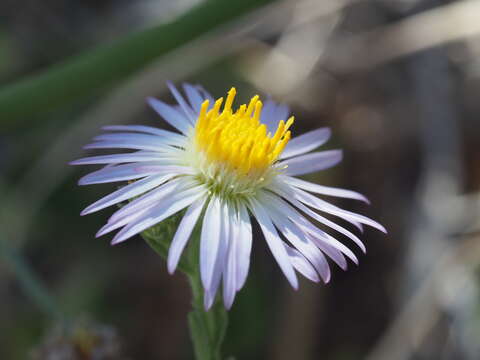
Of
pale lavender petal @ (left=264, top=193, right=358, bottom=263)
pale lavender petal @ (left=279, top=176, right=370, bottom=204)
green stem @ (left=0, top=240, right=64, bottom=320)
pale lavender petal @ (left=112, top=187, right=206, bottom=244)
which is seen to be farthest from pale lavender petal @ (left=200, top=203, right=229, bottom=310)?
green stem @ (left=0, top=240, right=64, bottom=320)

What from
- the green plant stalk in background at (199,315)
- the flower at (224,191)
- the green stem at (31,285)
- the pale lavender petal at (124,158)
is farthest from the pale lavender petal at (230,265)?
the green stem at (31,285)

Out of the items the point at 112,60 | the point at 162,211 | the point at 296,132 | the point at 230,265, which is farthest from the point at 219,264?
the point at 296,132

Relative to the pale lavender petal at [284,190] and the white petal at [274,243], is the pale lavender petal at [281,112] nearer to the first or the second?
the pale lavender petal at [284,190]

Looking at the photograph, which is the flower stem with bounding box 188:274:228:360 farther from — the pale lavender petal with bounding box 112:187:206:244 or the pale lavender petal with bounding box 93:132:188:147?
the pale lavender petal with bounding box 93:132:188:147

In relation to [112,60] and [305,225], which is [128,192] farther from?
[112,60]

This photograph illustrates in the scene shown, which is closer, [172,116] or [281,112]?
[172,116]

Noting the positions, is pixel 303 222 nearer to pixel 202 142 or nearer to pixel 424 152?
pixel 202 142

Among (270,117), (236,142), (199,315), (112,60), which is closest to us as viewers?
(199,315)

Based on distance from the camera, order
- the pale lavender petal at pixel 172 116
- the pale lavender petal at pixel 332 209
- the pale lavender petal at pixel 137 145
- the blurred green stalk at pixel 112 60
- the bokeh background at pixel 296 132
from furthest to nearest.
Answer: the bokeh background at pixel 296 132, the blurred green stalk at pixel 112 60, the pale lavender petal at pixel 172 116, the pale lavender petal at pixel 137 145, the pale lavender petal at pixel 332 209

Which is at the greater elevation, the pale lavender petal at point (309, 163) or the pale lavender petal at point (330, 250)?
the pale lavender petal at point (309, 163)
